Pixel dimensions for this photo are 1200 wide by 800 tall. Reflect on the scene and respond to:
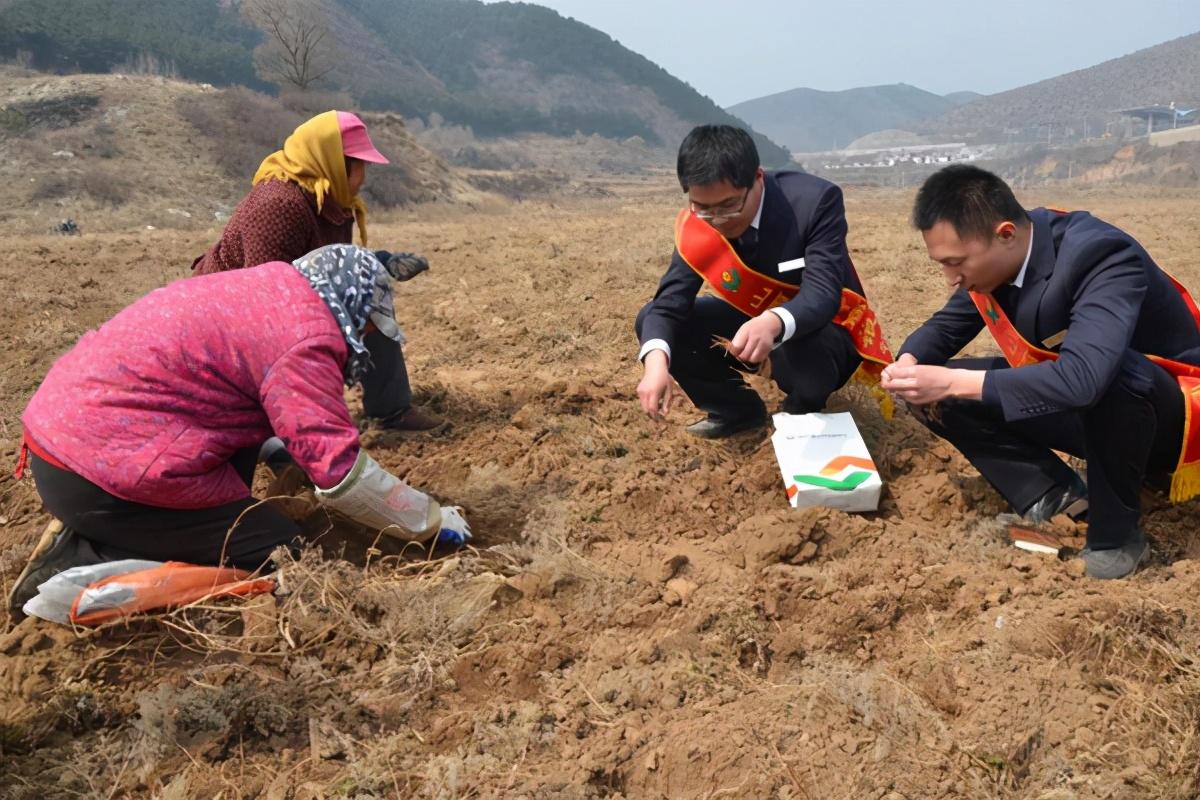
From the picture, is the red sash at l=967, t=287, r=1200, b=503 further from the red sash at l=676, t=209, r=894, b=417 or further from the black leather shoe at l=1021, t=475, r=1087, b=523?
the red sash at l=676, t=209, r=894, b=417

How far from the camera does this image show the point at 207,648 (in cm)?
213

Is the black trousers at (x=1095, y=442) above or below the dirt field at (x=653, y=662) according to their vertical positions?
above

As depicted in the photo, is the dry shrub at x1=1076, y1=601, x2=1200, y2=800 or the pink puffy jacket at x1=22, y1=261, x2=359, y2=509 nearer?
the dry shrub at x1=1076, y1=601, x2=1200, y2=800

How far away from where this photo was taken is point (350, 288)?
224cm

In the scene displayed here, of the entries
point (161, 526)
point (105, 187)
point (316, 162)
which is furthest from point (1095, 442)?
point (105, 187)

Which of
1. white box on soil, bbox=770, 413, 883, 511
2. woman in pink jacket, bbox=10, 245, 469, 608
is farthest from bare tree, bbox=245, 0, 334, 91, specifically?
white box on soil, bbox=770, 413, 883, 511

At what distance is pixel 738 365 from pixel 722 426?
259mm

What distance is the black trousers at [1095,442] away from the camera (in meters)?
2.12

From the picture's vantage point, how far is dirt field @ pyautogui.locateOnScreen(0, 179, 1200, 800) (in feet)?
5.46

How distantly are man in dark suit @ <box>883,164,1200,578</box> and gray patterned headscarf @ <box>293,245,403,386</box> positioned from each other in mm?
1448

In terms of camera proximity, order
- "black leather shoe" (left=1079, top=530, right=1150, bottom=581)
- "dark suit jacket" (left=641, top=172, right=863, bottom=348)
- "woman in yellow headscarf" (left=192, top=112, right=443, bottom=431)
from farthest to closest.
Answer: "woman in yellow headscarf" (left=192, top=112, right=443, bottom=431), "dark suit jacket" (left=641, top=172, right=863, bottom=348), "black leather shoe" (left=1079, top=530, right=1150, bottom=581)

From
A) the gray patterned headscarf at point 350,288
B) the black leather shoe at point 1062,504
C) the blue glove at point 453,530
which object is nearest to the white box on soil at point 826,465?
the black leather shoe at point 1062,504

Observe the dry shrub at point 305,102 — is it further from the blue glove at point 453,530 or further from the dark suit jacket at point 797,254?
the blue glove at point 453,530

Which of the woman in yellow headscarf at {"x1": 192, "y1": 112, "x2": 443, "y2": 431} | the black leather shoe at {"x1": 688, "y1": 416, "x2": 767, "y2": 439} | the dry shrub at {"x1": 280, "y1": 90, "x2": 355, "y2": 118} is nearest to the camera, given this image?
the woman in yellow headscarf at {"x1": 192, "y1": 112, "x2": 443, "y2": 431}
